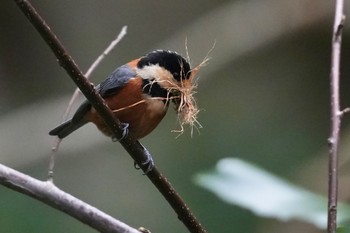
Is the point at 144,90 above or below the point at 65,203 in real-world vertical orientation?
above

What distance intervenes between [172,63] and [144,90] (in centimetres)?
11

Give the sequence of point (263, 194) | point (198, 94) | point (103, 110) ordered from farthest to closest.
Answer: point (198, 94), point (263, 194), point (103, 110)

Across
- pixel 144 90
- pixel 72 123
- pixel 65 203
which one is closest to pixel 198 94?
pixel 72 123

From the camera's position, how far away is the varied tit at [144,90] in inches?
60.2

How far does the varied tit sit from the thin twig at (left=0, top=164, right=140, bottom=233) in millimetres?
355

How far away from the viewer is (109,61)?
340 centimetres

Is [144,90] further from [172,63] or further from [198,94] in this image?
[198,94]

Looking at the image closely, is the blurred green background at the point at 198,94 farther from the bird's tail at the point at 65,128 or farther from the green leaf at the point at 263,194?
the green leaf at the point at 263,194

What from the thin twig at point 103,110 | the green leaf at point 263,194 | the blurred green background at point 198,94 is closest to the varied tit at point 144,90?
the green leaf at point 263,194

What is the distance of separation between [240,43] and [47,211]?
4.17ft

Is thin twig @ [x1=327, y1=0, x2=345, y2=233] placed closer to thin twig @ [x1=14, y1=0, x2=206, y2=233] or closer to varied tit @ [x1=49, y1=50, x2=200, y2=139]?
thin twig @ [x1=14, y1=0, x2=206, y2=233]

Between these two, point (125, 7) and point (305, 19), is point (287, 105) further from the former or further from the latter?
point (125, 7)

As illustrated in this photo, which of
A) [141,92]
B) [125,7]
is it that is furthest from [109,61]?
[141,92]

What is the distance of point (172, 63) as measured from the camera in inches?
61.7
